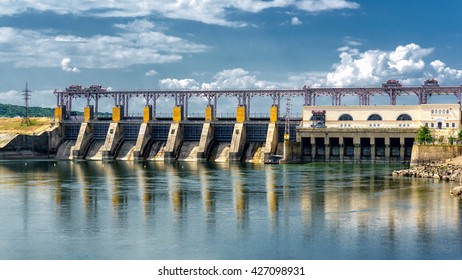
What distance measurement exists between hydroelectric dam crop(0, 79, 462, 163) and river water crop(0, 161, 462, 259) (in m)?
24.4

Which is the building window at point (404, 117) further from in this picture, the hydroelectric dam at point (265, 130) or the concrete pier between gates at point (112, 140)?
the concrete pier between gates at point (112, 140)


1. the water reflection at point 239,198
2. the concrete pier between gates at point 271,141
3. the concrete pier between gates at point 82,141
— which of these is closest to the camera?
the water reflection at point 239,198

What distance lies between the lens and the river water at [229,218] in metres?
29.7

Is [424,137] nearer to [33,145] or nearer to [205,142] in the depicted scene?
[205,142]

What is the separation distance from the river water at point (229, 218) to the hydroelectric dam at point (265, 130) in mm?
24429

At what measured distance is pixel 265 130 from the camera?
95938mm

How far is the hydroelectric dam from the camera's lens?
8925 centimetres

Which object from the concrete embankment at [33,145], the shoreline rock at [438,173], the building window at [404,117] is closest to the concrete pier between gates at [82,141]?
the concrete embankment at [33,145]

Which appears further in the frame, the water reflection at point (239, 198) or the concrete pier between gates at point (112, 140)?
the concrete pier between gates at point (112, 140)

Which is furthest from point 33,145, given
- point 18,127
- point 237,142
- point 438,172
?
point 438,172

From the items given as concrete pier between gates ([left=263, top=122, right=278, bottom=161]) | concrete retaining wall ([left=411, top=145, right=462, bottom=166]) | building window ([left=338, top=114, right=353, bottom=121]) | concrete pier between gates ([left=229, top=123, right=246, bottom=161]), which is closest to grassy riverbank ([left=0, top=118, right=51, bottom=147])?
concrete pier between gates ([left=229, top=123, right=246, bottom=161])

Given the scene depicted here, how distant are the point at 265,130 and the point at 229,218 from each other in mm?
58089

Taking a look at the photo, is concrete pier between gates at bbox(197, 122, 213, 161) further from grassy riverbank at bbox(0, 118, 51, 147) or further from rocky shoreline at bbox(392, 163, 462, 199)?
rocky shoreline at bbox(392, 163, 462, 199)

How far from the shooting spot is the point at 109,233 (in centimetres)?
3366
